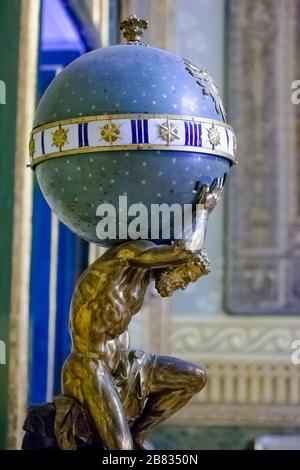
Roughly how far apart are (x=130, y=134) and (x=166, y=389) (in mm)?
416

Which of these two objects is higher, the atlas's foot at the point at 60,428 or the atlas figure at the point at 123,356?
the atlas figure at the point at 123,356

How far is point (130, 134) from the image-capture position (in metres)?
1.21

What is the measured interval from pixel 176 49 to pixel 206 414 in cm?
158

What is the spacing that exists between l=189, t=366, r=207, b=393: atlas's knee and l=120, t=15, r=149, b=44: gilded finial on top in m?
0.54

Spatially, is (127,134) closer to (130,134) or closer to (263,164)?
(130,134)

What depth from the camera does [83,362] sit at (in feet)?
4.18

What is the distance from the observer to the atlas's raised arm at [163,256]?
3.99 feet

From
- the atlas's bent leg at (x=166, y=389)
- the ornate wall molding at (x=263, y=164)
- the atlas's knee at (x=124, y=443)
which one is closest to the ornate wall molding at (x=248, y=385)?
the ornate wall molding at (x=263, y=164)

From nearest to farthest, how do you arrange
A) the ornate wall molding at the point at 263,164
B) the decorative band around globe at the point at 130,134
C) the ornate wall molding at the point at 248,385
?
the decorative band around globe at the point at 130,134
the ornate wall molding at the point at 248,385
the ornate wall molding at the point at 263,164

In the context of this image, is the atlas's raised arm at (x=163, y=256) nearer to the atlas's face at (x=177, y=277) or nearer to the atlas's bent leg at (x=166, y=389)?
the atlas's face at (x=177, y=277)

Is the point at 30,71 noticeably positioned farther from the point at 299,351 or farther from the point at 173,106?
the point at 299,351

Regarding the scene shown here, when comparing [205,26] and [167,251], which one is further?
[205,26]

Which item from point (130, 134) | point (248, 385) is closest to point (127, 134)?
point (130, 134)

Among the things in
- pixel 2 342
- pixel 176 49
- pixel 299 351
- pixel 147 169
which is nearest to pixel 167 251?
pixel 147 169
